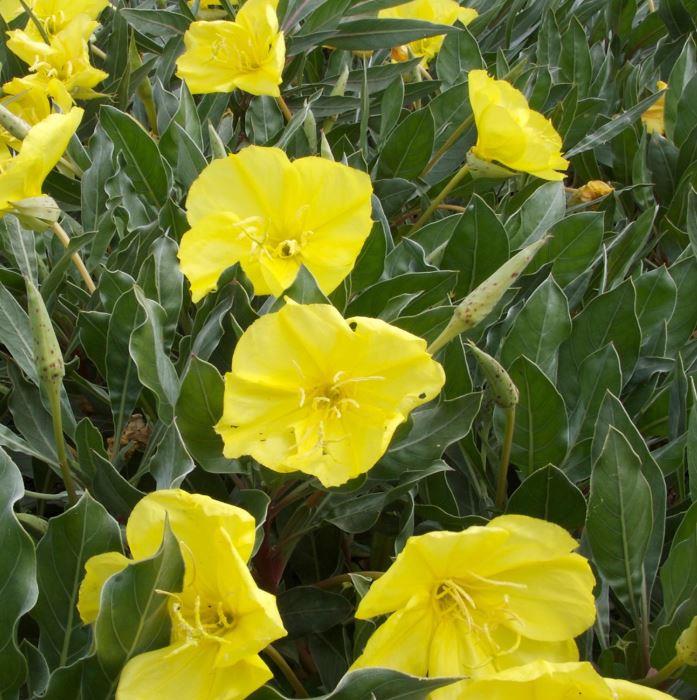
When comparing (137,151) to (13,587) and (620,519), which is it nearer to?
(13,587)

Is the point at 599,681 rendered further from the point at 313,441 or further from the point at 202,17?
the point at 202,17

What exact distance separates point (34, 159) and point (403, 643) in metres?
0.87

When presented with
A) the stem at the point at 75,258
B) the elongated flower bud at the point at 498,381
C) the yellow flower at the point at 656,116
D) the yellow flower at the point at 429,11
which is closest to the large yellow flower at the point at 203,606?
the elongated flower bud at the point at 498,381

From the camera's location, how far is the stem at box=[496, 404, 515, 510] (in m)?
1.12

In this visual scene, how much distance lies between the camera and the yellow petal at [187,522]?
89 centimetres

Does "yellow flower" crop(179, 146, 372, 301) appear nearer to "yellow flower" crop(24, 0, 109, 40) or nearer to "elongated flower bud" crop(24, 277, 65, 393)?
"elongated flower bud" crop(24, 277, 65, 393)

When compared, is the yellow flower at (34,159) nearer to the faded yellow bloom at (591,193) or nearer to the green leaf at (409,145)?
the green leaf at (409,145)

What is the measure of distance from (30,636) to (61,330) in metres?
0.57

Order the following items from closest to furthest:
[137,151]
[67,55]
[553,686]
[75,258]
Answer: [553,686]
[75,258]
[137,151]
[67,55]

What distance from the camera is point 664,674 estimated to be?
987mm

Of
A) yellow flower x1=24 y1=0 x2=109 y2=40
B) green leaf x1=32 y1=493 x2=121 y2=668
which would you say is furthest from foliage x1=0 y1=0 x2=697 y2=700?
yellow flower x1=24 y1=0 x2=109 y2=40

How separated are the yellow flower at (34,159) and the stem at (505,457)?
77 centimetres

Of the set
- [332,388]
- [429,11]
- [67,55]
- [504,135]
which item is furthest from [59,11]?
[332,388]

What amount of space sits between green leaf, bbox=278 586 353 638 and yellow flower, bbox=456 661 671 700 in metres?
0.30
